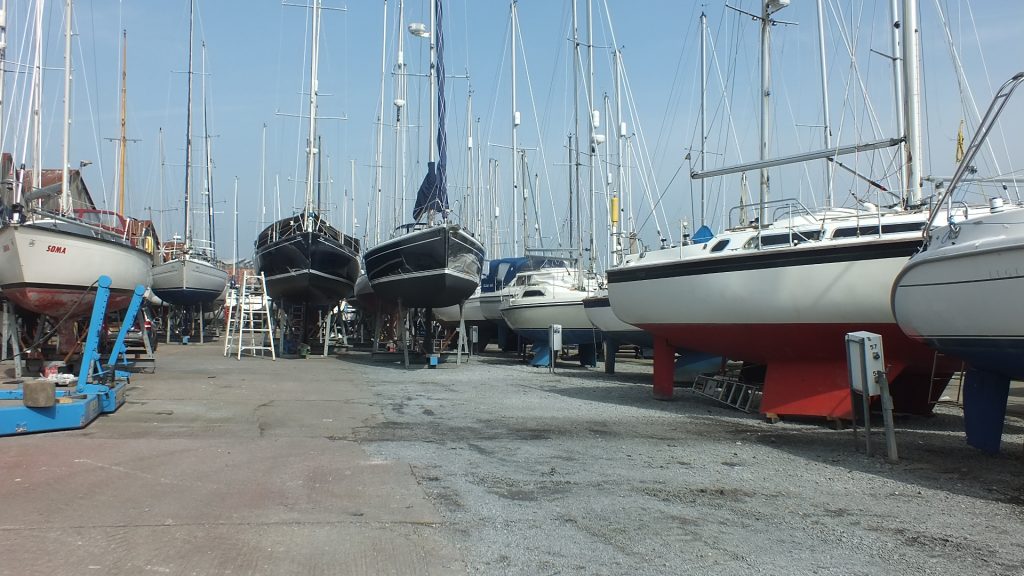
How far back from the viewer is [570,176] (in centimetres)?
2927

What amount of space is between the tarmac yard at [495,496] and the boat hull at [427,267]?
7.91 m

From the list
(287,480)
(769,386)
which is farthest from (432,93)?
(287,480)

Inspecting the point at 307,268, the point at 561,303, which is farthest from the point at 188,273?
the point at 561,303

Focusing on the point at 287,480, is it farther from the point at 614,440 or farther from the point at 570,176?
the point at 570,176

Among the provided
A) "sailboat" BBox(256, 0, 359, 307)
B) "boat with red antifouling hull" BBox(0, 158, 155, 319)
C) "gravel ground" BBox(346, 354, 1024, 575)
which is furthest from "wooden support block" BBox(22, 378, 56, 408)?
"sailboat" BBox(256, 0, 359, 307)

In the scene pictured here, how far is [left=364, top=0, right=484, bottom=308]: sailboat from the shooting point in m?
17.6

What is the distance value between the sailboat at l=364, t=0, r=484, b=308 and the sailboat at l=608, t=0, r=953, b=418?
729cm

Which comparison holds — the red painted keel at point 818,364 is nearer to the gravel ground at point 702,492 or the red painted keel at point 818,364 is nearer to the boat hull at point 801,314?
the boat hull at point 801,314

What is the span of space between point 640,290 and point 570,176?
706 inches

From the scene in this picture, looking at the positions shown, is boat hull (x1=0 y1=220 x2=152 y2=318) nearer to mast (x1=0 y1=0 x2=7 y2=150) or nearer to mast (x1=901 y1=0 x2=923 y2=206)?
mast (x1=0 y1=0 x2=7 y2=150)

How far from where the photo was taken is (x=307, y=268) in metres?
21.2

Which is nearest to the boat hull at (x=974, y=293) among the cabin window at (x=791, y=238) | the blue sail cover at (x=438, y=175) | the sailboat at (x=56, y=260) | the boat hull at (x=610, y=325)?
the cabin window at (x=791, y=238)

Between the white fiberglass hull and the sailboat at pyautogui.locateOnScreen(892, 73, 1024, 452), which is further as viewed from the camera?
the white fiberglass hull

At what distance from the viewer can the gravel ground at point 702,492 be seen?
4.22 meters
